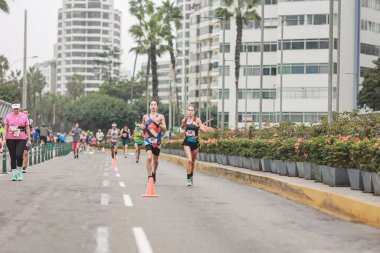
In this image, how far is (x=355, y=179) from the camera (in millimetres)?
12406

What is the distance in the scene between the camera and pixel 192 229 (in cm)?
896

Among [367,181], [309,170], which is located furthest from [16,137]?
[367,181]

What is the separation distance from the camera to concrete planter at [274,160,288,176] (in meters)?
17.6

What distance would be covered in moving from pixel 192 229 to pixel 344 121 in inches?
354

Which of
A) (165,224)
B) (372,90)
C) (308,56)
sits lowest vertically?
(165,224)

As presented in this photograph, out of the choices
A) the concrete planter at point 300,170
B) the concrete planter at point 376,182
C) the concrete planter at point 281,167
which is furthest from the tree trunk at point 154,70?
the concrete planter at point 376,182

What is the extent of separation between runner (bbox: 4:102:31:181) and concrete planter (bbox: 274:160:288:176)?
644cm

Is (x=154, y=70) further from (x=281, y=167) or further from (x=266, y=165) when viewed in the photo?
(x=281, y=167)

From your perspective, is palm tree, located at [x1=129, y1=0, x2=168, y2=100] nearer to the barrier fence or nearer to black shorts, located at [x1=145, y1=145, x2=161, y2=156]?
the barrier fence

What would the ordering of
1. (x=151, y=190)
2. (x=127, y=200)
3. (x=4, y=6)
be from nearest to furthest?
(x=127, y=200) < (x=151, y=190) < (x=4, y=6)

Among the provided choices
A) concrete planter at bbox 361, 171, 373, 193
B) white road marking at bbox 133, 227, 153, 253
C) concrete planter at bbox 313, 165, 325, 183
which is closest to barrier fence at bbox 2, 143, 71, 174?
concrete planter at bbox 313, 165, 325, 183

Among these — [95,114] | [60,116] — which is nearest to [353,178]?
[95,114]

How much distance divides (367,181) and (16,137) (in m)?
8.84

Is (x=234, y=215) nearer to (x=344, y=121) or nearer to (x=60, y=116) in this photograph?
(x=344, y=121)
